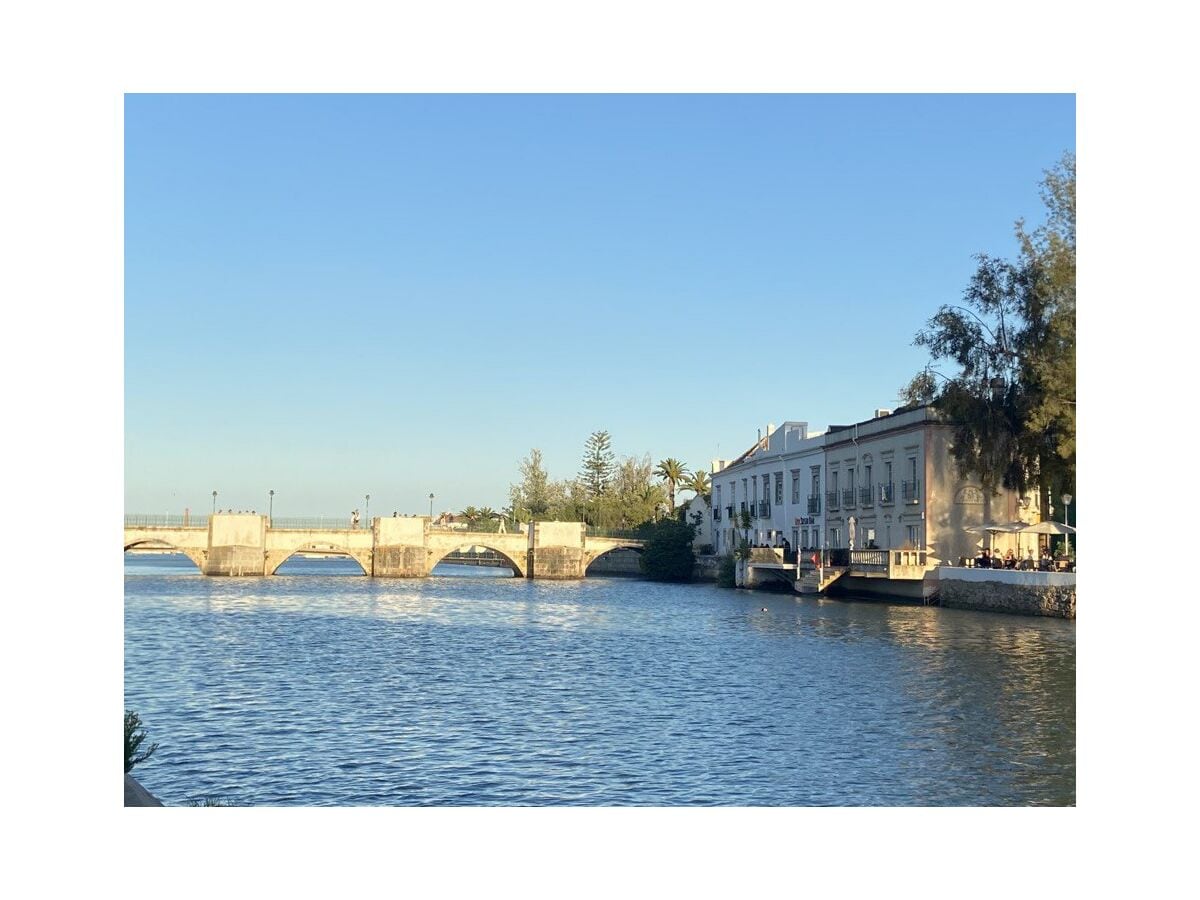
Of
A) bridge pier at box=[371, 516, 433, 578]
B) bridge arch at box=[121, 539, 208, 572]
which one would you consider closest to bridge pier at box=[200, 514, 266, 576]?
bridge arch at box=[121, 539, 208, 572]

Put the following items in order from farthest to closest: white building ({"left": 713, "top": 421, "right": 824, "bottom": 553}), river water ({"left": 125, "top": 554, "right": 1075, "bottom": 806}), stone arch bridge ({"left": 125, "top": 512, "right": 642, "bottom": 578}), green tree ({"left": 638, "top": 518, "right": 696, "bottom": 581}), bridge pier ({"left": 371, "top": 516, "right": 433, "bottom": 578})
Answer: green tree ({"left": 638, "top": 518, "right": 696, "bottom": 581}) < bridge pier ({"left": 371, "top": 516, "right": 433, "bottom": 578}) < stone arch bridge ({"left": 125, "top": 512, "right": 642, "bottom": 578}) < white building ({"left": 713, "top": 421, "right": 824, "bottom": 553}) < river water ({"left": 125, "top": 554, "right": 1075, "bottom": 806})

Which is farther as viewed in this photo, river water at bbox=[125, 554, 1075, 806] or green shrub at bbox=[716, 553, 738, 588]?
green shrub at bbox=[716, 553, 738, 588]

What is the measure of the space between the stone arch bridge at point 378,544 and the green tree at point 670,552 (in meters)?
2.27

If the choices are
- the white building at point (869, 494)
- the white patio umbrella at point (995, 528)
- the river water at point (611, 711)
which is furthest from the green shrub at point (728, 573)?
the river water at point (611, 711)

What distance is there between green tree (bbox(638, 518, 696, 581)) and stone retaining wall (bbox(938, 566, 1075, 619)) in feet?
115

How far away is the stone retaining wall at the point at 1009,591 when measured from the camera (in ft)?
114

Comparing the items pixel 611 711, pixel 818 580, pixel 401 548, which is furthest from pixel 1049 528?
pixel 401 548

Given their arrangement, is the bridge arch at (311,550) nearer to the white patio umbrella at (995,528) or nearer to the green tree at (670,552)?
the green tree at (670,552)

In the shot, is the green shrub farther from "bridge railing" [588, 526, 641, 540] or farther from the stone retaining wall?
the stone retaining wall

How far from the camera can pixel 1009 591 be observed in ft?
123

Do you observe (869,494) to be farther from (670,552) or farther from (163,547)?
(163,547)

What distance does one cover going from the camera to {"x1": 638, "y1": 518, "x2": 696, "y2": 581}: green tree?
77750 mm

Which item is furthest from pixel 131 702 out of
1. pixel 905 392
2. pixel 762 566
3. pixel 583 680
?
pixel 762 566
